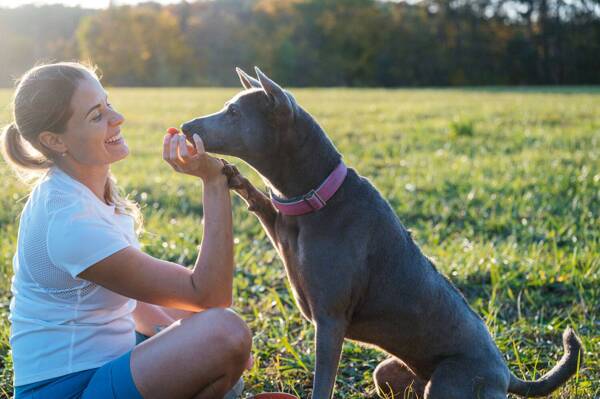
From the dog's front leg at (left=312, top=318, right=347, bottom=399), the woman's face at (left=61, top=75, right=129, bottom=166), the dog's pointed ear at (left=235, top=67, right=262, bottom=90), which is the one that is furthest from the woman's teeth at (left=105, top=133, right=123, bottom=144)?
the dog's front leg at (left=312, top=318, right=347, bottom=399)

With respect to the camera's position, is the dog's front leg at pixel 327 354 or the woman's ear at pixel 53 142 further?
the woman's ear at pixel 53 142

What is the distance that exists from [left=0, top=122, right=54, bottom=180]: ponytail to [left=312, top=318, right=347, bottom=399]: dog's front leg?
1.37m

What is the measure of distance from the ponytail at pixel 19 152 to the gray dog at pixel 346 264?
26.5 inches

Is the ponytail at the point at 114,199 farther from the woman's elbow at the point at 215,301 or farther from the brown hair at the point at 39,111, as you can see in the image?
the woman's elbow at the point at 215,301

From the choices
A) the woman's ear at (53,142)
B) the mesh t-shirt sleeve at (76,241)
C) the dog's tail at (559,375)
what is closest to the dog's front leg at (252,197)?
the mesh t-shirt sleeve at (76,241)

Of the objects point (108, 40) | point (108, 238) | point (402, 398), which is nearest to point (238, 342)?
point (108, 238)

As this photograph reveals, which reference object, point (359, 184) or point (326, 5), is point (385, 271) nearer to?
point (359, 184)

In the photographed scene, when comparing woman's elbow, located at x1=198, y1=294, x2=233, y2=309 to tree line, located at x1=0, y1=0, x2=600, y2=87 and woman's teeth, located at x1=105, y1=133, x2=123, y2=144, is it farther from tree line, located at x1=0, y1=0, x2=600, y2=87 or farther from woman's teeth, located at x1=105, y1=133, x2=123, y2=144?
tree line, located at x1=0, y1=0, x2=600, y2=87

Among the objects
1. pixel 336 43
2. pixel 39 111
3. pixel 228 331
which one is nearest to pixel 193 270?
pixel 228 331

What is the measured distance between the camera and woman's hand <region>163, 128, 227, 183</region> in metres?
2.90

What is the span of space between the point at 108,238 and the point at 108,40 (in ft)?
173

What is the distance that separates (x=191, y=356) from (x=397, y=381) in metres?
1.08

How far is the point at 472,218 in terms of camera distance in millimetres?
6586

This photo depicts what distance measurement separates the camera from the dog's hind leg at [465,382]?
2939mm
